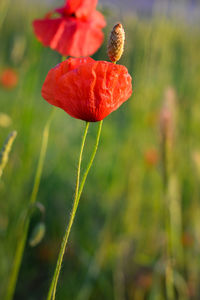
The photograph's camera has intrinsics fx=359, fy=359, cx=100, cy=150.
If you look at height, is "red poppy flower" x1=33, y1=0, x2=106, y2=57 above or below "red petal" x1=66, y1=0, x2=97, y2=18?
below

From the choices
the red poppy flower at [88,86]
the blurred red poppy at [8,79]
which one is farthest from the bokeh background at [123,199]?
the red poppy flower at [88,86]

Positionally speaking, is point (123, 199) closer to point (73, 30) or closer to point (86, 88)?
point (73, 30)

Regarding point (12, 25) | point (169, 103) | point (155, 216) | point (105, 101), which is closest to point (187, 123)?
point (155, 216)

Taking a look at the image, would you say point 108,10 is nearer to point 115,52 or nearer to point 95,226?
point 115,52

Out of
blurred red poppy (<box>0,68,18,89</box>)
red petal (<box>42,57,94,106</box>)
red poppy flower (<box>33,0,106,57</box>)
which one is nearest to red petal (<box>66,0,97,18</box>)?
red poppy flower (<box>33,0,106,57</box>)

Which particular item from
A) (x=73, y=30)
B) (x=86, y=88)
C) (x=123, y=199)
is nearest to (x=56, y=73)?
(x=86, y=88)

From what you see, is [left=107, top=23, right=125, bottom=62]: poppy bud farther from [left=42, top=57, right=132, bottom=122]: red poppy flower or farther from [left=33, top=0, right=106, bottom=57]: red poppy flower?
[left=33, top=0, right=106, bottom=57]: red poppy flower
